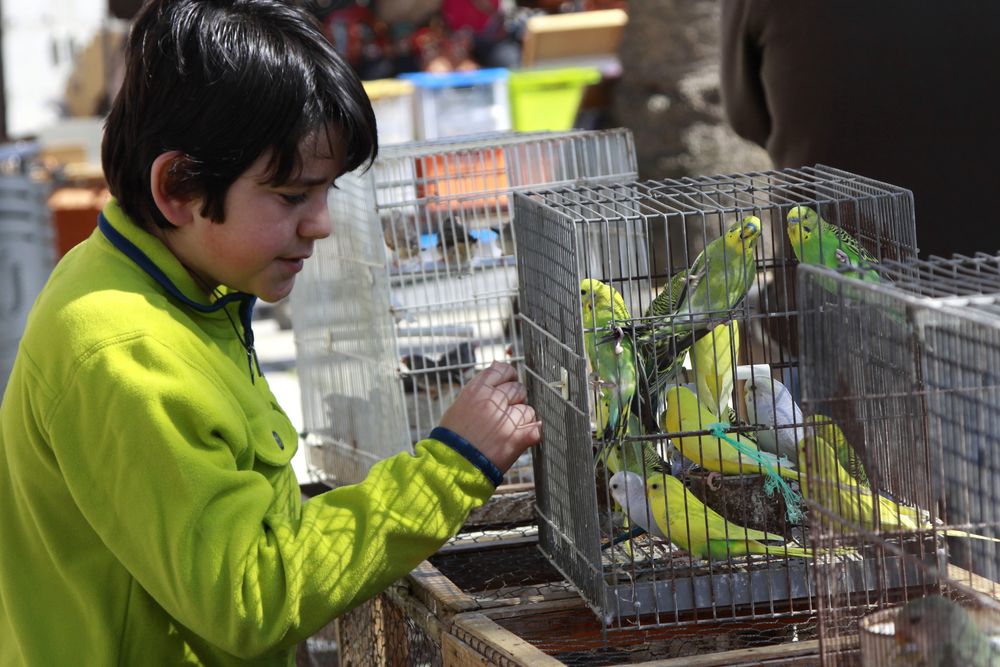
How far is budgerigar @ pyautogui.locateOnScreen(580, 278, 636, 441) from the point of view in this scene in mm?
1497

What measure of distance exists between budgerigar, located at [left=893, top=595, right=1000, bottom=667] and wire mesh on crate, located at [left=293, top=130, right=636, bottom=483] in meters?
1.30

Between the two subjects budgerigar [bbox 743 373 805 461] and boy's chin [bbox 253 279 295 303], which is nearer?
boy's chin [bbox 253 279 295 303]

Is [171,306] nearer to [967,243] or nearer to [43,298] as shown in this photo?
[43,298]

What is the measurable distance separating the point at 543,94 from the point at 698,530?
249 inches

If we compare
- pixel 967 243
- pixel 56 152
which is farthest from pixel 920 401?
pixel 56 152

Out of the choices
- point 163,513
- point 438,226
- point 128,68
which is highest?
point 128,68

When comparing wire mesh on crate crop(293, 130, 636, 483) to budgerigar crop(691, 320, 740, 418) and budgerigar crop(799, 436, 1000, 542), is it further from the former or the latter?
budgerigar crop(799, 436, 1000, 542)

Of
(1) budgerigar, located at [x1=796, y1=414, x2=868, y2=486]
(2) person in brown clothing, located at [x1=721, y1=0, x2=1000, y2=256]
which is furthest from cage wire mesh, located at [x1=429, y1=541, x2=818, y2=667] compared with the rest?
(2) person in brown clothing, located at [x1=721, y1=0, x2=1000, y2=256]

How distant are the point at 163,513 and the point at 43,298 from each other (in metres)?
0.29

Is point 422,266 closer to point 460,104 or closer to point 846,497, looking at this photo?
point 846,497

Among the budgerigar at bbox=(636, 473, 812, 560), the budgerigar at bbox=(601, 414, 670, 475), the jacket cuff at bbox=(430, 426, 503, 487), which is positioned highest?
the jacket cuff at bbox=(430, 426, 503, 487)

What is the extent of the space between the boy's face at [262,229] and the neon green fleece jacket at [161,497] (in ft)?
0.13

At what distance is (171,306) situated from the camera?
4.35 ft

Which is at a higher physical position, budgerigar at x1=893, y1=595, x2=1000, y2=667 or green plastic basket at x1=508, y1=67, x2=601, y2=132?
green plastic basket at x1=508, y1=67, x2=601, y2=132
